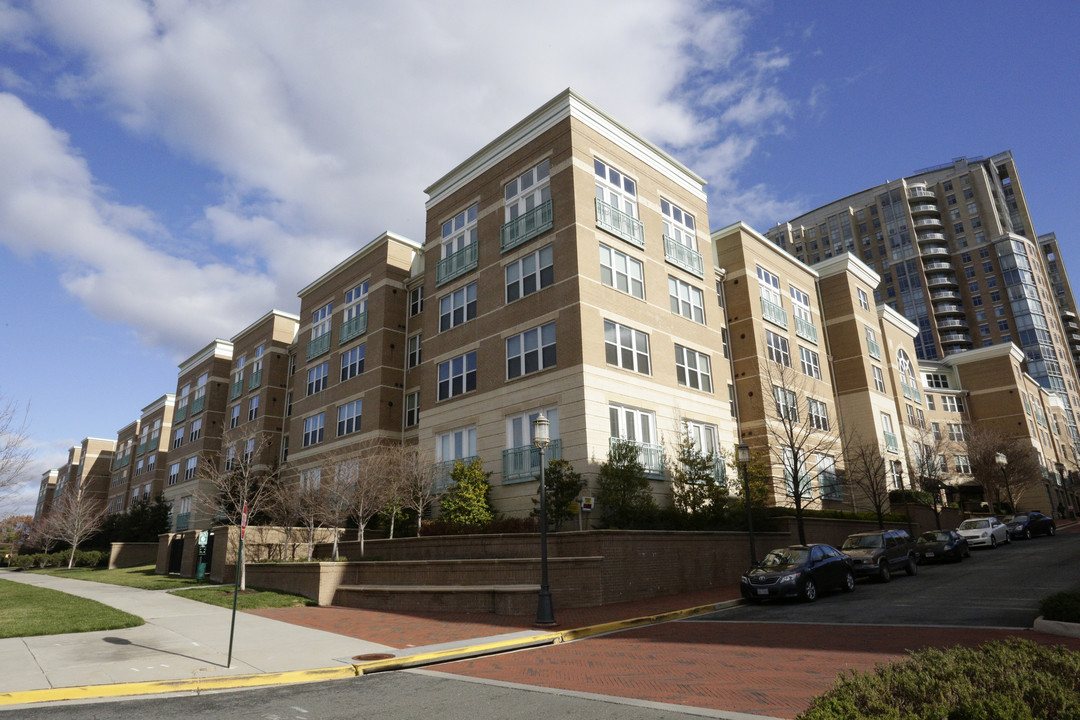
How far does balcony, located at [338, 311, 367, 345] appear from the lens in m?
36.2

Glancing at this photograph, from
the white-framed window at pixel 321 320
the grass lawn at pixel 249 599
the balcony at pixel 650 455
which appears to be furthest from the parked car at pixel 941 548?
the white-framed window at pixel 321 320

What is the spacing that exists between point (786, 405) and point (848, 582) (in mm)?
11634

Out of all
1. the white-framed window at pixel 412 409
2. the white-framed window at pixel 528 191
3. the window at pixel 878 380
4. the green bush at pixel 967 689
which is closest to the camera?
the green bush at pixel 967 689

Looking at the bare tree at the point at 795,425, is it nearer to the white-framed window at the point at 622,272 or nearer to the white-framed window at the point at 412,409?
the white-framed window at the point at 622,272

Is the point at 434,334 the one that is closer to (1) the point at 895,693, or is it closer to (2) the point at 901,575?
(2) the point at 901,575

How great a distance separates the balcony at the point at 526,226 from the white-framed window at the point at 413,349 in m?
9.05

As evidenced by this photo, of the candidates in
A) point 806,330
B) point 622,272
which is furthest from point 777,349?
point 622,272

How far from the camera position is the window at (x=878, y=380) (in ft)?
136

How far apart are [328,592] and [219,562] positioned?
29.2ft

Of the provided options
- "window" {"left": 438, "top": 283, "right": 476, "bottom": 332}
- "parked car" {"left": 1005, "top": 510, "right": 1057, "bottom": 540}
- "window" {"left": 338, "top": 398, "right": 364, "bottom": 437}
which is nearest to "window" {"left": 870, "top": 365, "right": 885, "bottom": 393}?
"parked car" {"left": 1005, "top": 510, "right": 1057, "bottom": 540}

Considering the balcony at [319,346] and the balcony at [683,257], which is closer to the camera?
the balcony at [683,257]

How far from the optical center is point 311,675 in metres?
10.6

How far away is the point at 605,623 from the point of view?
14.6m

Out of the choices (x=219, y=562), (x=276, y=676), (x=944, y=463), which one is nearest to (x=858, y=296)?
(x=944, y=463)
